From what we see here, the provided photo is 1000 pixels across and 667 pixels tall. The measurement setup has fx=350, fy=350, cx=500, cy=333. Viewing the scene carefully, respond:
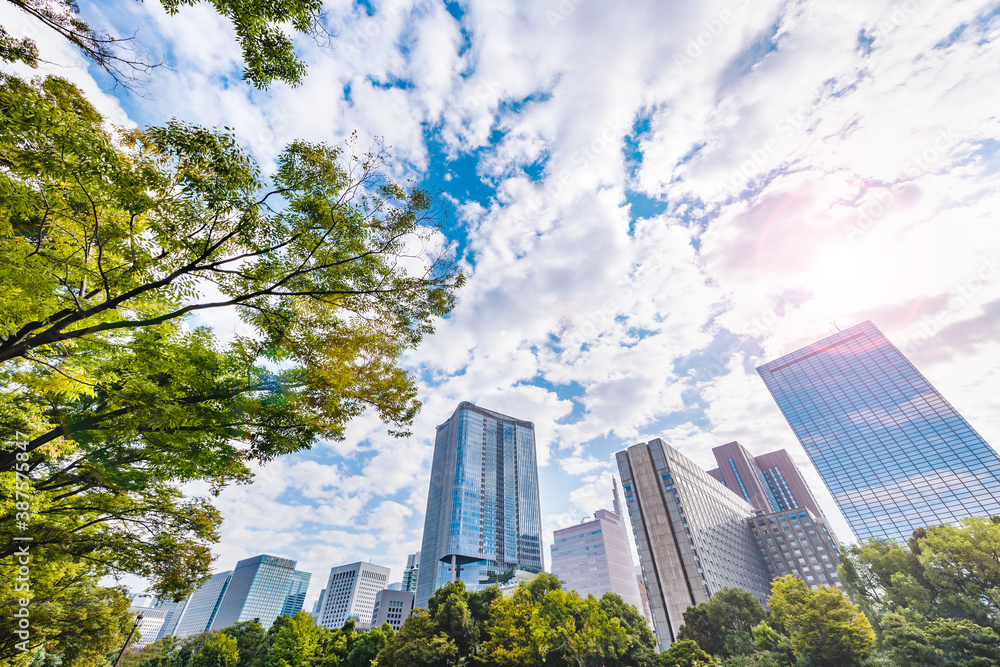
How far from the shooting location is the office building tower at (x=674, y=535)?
45000mm

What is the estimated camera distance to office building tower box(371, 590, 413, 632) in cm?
8375

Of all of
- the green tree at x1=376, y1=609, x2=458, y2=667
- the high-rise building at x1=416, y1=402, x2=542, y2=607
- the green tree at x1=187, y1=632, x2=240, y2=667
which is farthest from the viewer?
the high-rise building at x1=416, y1=402, x2=542, y2=607

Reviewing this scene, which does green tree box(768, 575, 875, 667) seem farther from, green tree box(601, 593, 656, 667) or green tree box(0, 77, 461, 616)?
green tree box(0, 77, 461, 616)

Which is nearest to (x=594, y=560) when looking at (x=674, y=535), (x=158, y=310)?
(x=674, y=535)

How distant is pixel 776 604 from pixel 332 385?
29.8 meters

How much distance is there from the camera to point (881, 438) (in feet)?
270

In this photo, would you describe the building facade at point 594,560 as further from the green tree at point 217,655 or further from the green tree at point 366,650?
the green tree at point 217,655

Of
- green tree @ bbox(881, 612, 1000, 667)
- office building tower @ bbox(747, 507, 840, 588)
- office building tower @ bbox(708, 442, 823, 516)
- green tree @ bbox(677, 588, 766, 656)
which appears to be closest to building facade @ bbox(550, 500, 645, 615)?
office building tower @ bbox(747, 507, 840, 588)

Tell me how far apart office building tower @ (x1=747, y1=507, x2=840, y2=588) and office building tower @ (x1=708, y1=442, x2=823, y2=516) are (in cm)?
3341

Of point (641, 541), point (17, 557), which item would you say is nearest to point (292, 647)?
point (17, 557)

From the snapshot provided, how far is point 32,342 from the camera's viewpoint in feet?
15.1

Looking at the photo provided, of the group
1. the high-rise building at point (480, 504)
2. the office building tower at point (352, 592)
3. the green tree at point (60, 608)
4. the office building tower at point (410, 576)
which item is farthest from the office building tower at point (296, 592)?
the green tree at point (60, 608)

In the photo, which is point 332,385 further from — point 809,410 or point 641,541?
point 809,410

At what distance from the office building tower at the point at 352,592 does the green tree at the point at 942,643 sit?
134954mm
